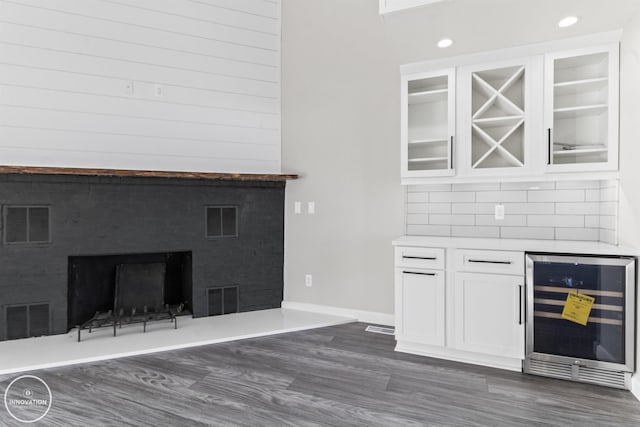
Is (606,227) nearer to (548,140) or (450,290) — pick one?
(548,140)

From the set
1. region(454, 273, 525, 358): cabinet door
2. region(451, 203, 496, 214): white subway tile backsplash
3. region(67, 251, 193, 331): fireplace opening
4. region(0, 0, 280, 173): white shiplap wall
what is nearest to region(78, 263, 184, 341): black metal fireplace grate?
region(67, 251, 193, 331): fireplace opening

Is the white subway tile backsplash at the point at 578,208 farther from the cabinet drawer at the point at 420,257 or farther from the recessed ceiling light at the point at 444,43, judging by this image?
the recessed ceiling light at the point at 444,43

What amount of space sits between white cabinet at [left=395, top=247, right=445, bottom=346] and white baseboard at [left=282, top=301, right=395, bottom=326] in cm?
69

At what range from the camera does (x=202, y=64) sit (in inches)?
150

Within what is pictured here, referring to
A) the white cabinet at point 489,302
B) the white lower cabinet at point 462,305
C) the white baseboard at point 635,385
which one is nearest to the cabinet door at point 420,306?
the white lower cabinet at point 462,305

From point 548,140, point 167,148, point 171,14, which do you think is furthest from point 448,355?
point 171,14

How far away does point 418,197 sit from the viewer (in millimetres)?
3455

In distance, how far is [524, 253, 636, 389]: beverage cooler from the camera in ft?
7.52

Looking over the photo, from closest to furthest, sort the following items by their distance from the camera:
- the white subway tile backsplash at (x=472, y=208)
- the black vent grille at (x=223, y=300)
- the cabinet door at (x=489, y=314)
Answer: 1. the cabinet door at (x=489, y=314)
2. the white subway tile backsplash at (x=472, y=208)
3. the black vent grille at (x=223, y=300)

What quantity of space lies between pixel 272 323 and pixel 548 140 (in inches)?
112

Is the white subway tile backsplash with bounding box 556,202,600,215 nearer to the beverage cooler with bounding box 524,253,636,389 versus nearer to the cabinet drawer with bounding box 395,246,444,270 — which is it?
the beverage cooler with bounding box 524,253,636,389

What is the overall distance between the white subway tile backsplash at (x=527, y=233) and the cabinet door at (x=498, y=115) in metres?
0.58

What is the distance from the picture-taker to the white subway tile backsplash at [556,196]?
9.46ft

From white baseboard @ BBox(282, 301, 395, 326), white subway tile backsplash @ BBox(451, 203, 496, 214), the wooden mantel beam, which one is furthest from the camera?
white baseboard @ BBox(282, 301, 395, 326)
